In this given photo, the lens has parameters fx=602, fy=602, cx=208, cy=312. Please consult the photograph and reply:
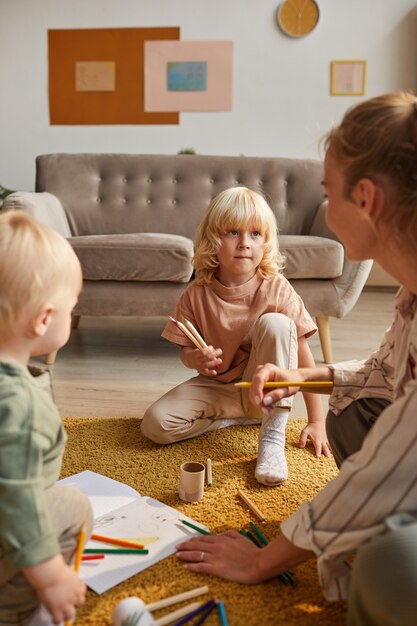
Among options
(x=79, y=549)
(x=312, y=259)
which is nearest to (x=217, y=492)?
(x=79, y=549)

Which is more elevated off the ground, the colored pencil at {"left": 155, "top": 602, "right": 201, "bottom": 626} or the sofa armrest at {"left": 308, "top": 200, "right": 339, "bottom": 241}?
the sofa armrest at {"left": 308, "top": 200, "right": 339, "bottom": 241}

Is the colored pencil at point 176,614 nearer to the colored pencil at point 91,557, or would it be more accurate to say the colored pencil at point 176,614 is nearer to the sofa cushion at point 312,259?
the colored pencil at point 91,557

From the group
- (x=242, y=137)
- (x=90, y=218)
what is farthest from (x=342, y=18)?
(x=90, y=218)

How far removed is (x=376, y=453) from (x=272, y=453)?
64 cm

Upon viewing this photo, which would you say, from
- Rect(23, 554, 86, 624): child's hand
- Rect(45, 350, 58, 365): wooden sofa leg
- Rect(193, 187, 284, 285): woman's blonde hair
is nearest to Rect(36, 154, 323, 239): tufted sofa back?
Rect(45, 350, 58, 365): wooden sofa leg

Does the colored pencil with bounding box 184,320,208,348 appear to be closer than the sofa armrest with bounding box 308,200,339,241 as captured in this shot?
Yes

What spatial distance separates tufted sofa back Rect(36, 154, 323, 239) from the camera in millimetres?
2836

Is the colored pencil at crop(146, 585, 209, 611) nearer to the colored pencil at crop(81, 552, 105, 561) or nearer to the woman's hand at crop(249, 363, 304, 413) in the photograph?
the colored pencil at crop(81, 552, 105, 561)

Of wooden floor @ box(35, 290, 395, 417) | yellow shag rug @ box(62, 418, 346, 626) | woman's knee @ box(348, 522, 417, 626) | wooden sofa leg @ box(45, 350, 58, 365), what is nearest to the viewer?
woman's knee @ box(348, 522, 417, 626)

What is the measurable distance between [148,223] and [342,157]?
6.83ft

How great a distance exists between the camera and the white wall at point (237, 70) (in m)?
3.62

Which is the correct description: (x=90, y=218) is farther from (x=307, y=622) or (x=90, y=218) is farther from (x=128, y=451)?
(x=307, y=622)

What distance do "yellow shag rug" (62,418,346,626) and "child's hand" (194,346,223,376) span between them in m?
0.20

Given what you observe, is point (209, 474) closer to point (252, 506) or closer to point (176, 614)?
point (252, 506)
